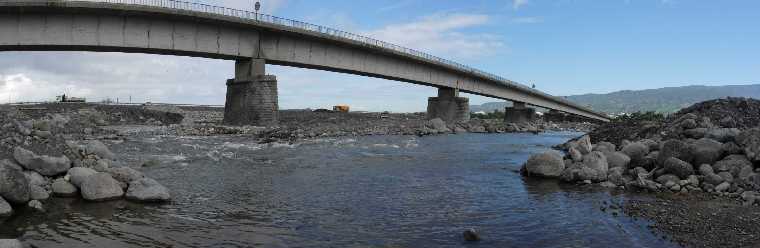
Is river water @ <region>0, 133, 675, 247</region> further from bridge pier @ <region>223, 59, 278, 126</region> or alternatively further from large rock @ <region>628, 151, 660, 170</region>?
bridge pier @ <region>223, 59, 278, 126</region>

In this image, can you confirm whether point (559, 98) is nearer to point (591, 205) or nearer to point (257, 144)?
point (257, 144)

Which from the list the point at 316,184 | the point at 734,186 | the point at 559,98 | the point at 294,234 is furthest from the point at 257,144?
the point at 559,98

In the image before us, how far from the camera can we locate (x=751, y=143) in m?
15.8

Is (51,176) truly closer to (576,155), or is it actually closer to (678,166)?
(576,155)

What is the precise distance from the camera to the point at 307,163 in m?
20.6

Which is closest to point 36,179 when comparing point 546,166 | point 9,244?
point 9,244

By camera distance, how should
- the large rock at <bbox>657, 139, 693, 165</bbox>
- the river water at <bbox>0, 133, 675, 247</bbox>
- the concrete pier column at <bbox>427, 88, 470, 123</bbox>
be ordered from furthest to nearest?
the concrete pier column at <bbox>427, 88, 470, 123</bbox>, the large rock at <bbox>657, 139, 693, 165</bbox>, the river water at <bbox>0, 133, 675, 247</bbox>

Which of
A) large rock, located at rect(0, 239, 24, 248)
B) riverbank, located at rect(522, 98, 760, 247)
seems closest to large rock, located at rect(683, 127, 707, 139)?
riverbank, located at rect(522, 98, 760, 247)

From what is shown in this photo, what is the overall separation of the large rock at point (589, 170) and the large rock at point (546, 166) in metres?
0.36

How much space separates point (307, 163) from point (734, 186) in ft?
48.0

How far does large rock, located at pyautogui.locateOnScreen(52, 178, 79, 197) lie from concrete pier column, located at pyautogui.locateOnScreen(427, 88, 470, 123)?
55.7 meters

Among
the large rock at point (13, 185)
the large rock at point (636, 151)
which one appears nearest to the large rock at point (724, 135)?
the large rock at point (636, 151)

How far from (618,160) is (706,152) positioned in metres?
2.73

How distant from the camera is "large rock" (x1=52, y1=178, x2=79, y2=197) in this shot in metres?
11.6
